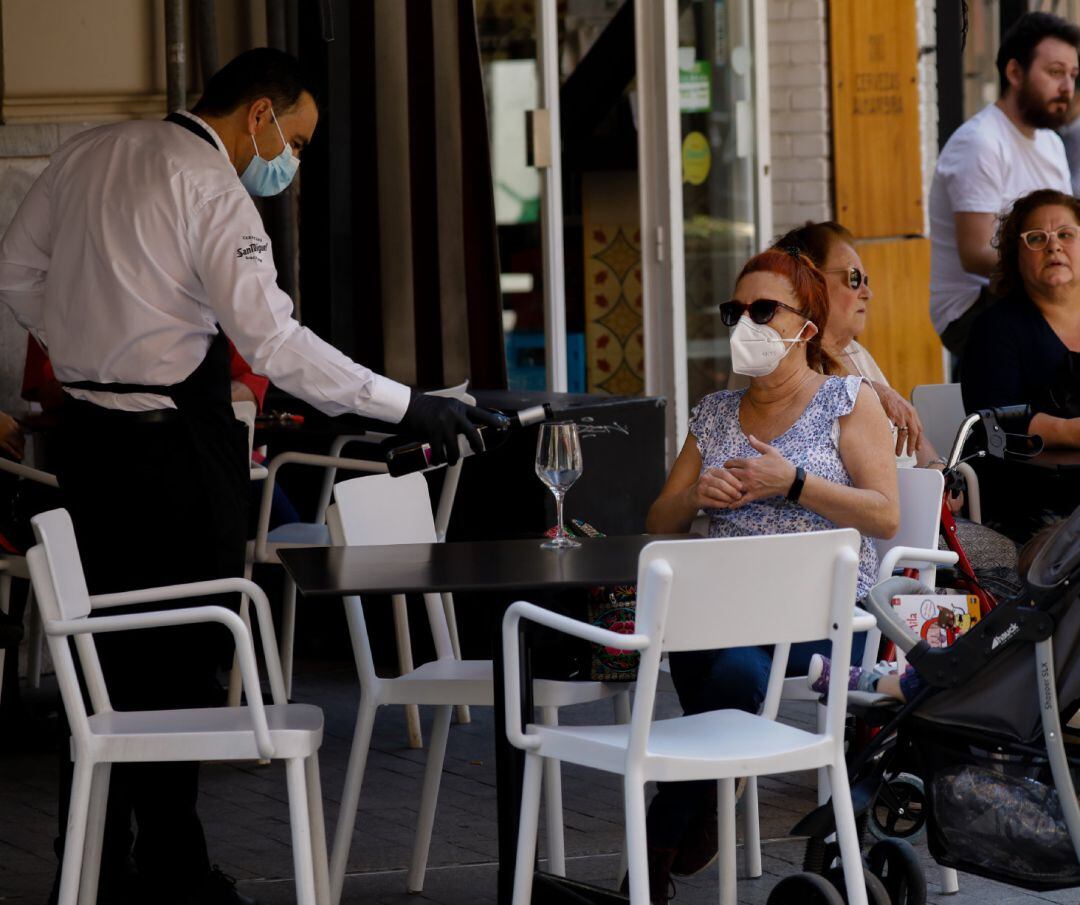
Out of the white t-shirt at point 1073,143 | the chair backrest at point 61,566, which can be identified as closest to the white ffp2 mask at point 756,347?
the chair backrest at point 61,566

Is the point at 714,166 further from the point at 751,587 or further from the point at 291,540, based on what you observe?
the point at 751,587

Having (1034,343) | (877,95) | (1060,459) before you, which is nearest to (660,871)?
(1060,459)

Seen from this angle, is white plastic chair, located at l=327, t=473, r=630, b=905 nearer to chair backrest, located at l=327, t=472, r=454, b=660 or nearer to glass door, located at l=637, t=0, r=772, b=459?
chair backrest, located at l=327, t=472, r=454, b=660

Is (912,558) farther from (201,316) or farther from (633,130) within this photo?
(633,130)

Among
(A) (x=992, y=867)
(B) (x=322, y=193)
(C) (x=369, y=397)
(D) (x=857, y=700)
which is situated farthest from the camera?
(B) (x=322, y=193)

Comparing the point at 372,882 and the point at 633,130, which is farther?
the point at 633,130

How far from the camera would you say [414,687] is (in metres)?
3.69

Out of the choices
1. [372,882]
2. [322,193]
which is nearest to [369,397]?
[372,882]

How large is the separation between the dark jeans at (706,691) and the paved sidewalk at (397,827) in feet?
1.40

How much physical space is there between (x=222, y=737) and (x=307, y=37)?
4.00m

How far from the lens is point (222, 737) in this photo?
3.09 metres

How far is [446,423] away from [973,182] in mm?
3091

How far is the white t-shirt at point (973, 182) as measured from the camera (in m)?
6.04

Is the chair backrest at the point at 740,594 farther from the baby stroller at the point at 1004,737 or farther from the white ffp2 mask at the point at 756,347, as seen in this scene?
the white ffp2 mask at the point at 756,347
